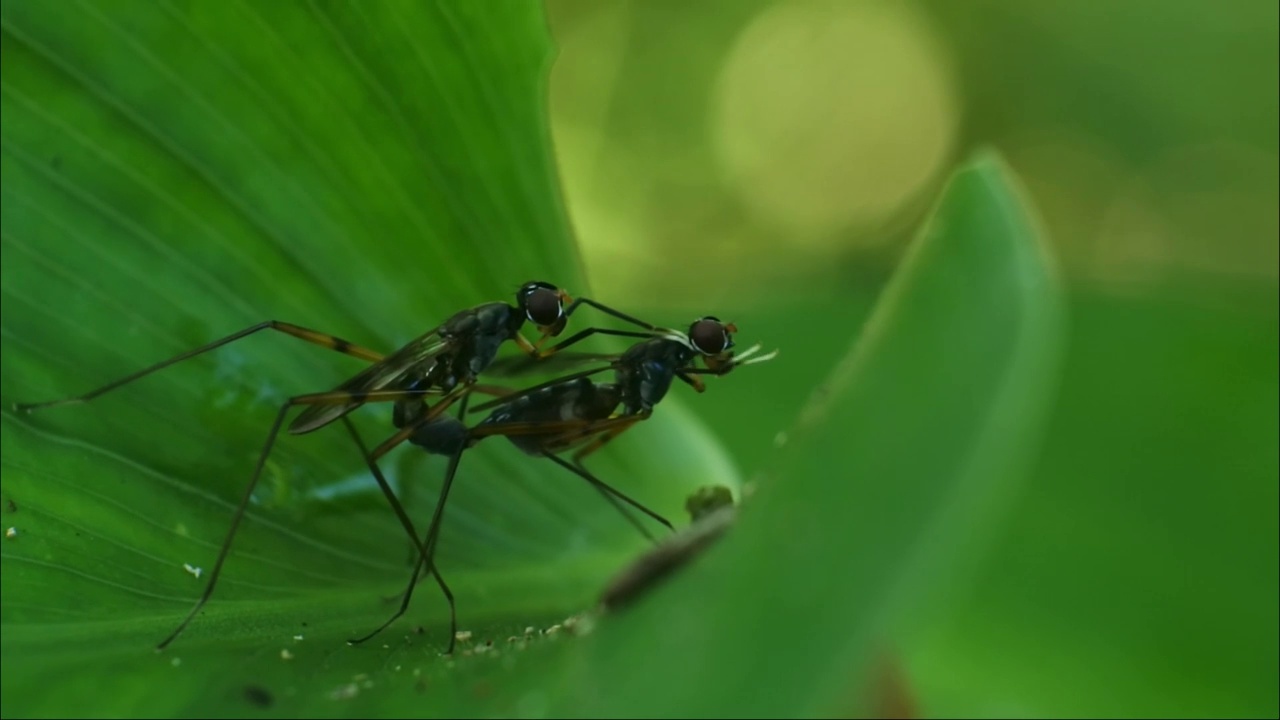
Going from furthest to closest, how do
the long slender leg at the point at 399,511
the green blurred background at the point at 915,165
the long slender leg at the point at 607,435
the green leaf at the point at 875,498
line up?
the green blurred background at the point at 915,165
the long slender leg at the point at 607,435
the long slender leg at the point at 399,511
the green leaf at the point at 875,498

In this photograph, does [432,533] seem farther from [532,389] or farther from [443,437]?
[532,389]

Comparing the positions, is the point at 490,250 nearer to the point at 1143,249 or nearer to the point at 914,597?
the point at 914,597

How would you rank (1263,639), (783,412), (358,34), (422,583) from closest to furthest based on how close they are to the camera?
1. (358,34)
2. (422,583)
3. (1263,639)
4. (783,412)

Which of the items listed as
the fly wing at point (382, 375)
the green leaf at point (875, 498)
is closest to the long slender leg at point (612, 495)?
the fly wing at point (382, 375)

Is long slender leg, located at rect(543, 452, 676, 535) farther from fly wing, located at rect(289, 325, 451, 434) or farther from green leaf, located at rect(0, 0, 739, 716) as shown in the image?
fly wing, located at rect(289, 325, 451, 434)

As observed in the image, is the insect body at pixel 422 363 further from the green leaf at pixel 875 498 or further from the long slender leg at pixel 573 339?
the green leaf at pixel 875 498

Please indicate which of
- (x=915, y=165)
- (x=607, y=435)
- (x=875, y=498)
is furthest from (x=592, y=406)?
(x=915, y=165)

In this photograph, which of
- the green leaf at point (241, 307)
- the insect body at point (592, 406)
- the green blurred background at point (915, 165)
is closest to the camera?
the green leaf at point (241, 307)

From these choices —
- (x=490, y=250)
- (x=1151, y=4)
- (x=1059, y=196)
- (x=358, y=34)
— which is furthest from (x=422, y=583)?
(x=1151, y=4)

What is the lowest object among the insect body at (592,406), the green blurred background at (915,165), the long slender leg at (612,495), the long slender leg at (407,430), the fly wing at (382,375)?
the green blurred background at (915,165)
